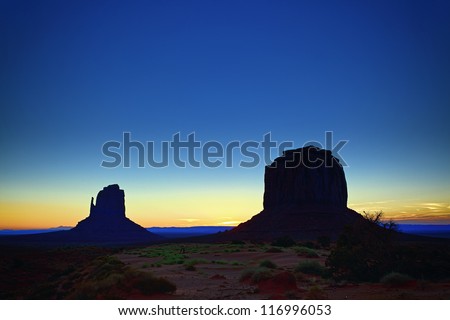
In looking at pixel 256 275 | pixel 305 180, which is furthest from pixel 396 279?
pixel 305 180

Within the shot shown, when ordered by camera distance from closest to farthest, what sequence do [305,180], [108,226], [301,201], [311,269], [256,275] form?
[256,275], [311,269], [301,201], [305,180], [108,226]

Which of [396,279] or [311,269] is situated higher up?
[396,279]

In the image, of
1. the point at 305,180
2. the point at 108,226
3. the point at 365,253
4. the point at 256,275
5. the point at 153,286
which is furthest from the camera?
the point at 108,226

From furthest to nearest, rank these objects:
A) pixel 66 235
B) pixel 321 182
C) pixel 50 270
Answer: pixel 66 235
pixel 321 182
pixel 50 270

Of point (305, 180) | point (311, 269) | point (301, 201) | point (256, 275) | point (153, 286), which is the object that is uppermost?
A: point (305, 180)

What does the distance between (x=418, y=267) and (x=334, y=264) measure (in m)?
3.71

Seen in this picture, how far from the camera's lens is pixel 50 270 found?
39781 mm

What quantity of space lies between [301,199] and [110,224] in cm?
9072

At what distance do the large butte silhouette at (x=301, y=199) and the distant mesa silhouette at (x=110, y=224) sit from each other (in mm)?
62754

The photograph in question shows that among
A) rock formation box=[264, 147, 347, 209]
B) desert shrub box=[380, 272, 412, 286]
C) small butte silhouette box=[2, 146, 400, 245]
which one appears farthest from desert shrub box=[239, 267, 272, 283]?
rock formation box=[264, 147, 347, 209]

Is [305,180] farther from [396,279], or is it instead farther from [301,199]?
[396,279]

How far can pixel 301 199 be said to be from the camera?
10269cm
